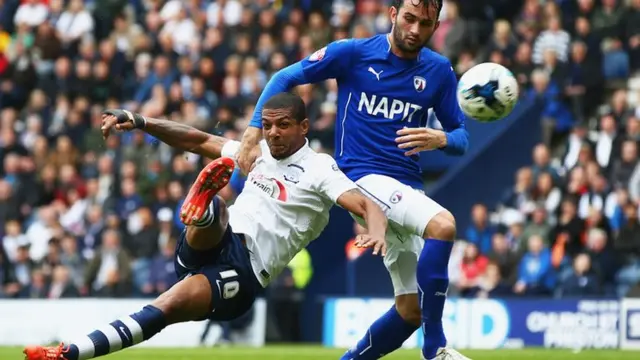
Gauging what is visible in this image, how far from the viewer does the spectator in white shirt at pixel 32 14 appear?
2603 cm

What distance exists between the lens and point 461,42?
21.2 meters

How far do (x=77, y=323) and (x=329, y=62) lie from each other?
10889mm

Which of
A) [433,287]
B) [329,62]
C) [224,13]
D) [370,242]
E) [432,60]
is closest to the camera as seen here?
[370,242]

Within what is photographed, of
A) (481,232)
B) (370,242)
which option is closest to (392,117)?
(370,242)

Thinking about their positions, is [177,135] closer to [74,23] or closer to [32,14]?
[74,23]

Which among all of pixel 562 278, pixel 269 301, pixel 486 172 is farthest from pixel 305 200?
pixel 486 172

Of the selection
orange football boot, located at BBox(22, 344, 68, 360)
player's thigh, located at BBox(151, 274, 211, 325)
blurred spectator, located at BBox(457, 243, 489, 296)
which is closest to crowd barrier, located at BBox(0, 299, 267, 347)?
blurred spectator, located at BBox(457, 243, 489, 296)

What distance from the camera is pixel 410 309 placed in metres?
9.66

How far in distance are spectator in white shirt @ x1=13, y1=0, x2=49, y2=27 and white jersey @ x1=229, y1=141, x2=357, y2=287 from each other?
58.7ft

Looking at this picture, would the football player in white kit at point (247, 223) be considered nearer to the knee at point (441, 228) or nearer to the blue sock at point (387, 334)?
the knee at point (441, 228)

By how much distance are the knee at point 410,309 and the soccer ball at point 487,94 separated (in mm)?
1399

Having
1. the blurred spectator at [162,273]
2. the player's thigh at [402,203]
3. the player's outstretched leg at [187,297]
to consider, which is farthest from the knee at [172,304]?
the blurred spectator at [162,273]

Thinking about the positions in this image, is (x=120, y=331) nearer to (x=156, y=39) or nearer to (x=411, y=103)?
(x=411, y=103)

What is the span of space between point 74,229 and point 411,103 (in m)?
13.5
